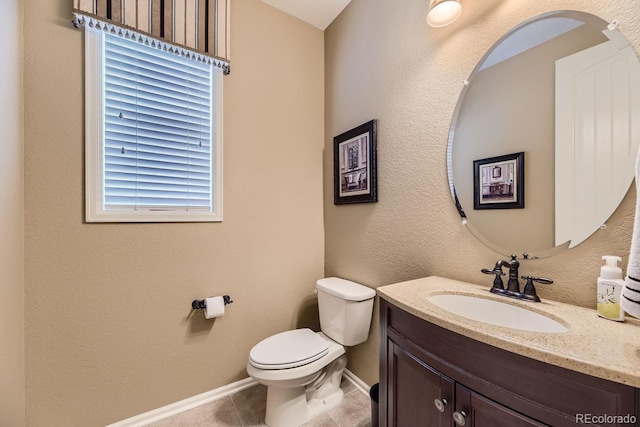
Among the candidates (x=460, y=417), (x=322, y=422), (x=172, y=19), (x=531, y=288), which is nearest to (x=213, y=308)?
(x=322, y=422)

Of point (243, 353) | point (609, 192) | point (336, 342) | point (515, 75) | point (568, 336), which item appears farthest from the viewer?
point (243, 353)

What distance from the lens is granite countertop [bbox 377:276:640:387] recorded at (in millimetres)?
519

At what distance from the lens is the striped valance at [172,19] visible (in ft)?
4.38

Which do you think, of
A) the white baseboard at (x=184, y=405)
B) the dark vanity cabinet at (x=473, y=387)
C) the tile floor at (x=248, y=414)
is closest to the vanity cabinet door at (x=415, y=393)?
the dark vanity cabinet at (x=473, y=387)

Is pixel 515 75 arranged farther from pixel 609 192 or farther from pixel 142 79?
pixel 142 79

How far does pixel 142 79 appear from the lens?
1.53m

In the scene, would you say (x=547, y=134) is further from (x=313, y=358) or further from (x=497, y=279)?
(x=313, y=358)

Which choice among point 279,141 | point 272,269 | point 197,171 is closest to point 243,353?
point 272,269

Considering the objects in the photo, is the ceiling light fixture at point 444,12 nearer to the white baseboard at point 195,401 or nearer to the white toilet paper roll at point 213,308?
the white toilet paper roll at point 213,308

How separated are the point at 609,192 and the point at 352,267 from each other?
4.33ft

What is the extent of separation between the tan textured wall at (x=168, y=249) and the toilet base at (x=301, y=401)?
464 mm

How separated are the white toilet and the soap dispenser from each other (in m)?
1.00

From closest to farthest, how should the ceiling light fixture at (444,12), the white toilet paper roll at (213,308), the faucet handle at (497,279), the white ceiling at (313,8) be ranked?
the faucet handle at (497,279) → the ceiling light fixture at (444,12) → the white toilet paper roll at (213,308) → the white ceiling at (313,8)

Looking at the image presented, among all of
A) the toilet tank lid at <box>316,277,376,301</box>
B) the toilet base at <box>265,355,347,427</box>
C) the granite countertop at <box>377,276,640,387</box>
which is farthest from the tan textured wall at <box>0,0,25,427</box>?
the granite countertop at <box>377,276,640,387</box>
